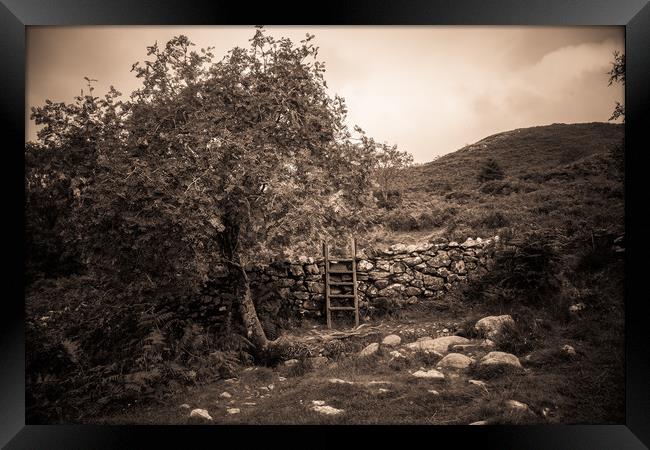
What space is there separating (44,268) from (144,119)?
2.14 metres

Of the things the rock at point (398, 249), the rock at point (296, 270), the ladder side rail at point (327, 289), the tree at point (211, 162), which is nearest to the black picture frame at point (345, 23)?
the tree at point (211, 162)

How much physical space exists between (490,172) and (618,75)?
2140 mm

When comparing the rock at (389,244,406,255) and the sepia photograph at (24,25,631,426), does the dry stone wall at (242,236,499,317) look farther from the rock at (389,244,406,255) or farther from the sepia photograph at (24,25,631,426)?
the sepia photograph at (24,25,631,426)

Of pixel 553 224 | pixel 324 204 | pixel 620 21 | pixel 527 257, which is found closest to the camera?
pixel 620 21

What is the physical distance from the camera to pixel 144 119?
4.59 meters

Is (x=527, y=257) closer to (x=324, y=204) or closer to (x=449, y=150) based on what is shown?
(x=449, y=150)

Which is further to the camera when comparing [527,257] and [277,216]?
[527,257]

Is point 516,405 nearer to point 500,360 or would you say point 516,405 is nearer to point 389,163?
point 500,360

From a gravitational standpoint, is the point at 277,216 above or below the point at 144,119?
below

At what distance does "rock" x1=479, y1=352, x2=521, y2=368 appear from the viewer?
416 centimetres

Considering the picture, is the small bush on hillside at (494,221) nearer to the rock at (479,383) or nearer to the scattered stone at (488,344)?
the scattered stone at (488,344)

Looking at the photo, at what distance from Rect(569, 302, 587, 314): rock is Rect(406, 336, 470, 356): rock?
134cm

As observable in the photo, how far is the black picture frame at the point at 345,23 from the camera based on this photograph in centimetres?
385
